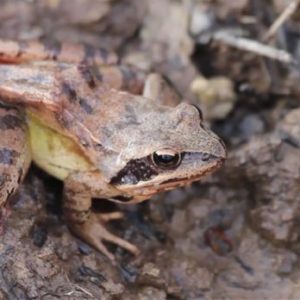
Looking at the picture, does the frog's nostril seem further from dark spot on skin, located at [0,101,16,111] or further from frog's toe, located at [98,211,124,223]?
dark spot on skin, located at [0,101,16,111]

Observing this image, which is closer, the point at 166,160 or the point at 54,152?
the point at 166,160

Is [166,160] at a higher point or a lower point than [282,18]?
lower

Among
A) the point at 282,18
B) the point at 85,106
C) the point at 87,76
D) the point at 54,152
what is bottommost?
the point at 54,152

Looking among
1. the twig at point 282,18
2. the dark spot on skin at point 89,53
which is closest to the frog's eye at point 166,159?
the dark spot on skin at point 89,53

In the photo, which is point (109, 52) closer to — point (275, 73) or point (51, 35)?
Answer: point (51, 35)

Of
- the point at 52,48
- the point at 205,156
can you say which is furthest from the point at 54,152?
the point at 205,156

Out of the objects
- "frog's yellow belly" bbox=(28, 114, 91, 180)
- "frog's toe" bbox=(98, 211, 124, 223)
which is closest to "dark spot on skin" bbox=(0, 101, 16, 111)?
"frog's yellow belly" bbox=(28, 114, 91, 180)

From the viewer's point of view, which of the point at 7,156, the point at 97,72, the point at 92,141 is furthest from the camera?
the point at 97,72

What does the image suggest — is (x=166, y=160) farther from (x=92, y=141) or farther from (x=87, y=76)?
(x=87, y=76)
